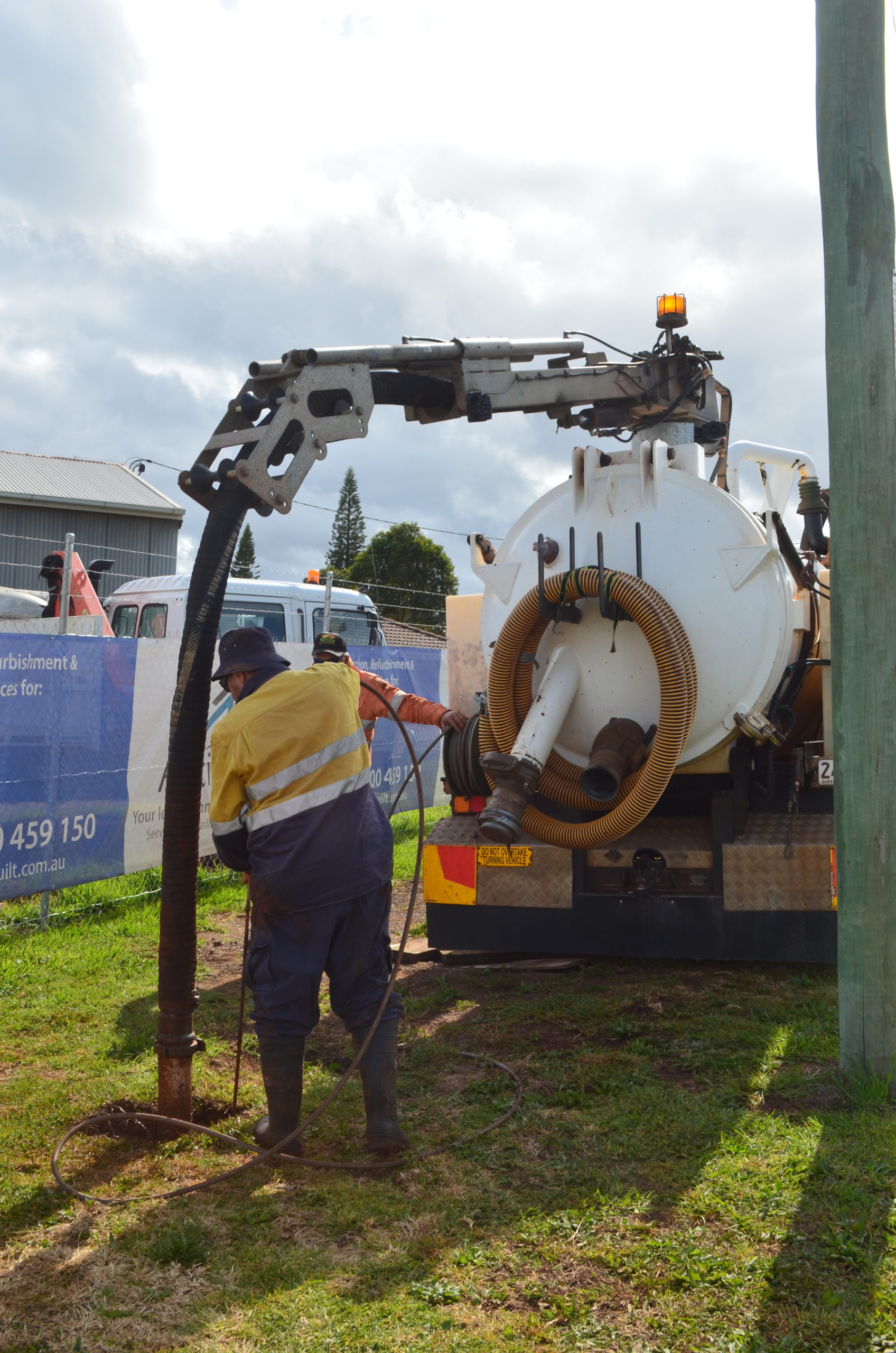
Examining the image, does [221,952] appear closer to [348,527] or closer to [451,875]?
[451,875]

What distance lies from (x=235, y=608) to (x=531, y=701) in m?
8.08

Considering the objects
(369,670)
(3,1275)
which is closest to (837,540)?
(3,1275)

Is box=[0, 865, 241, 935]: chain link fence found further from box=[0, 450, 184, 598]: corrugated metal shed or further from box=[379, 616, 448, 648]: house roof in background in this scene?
box=[0, 450, 184, 598]: corrugated metal shed

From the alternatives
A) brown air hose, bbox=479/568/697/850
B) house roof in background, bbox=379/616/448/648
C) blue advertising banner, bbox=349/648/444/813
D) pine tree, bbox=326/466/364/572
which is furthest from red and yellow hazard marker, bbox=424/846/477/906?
pine tree, bbox=326/466/364/572

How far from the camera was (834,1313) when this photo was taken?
2.69 meters

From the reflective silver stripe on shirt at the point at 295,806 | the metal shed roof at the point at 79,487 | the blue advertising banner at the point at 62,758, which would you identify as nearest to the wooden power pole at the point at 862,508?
the reflective silver stripe on shirt at the point at 295,806

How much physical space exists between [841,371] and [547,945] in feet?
9.96

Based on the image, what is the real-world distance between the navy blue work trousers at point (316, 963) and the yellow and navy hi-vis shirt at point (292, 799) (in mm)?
73

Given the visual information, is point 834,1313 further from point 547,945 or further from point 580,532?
point 580,532

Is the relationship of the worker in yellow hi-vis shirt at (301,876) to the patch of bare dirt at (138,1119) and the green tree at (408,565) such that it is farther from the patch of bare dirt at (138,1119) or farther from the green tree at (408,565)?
the green tree at (408,565)

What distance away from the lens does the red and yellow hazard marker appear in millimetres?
5664

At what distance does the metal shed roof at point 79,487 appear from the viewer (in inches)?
1124

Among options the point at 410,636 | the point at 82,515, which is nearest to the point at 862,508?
the point at 410,636

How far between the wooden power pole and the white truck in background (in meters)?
9.14
